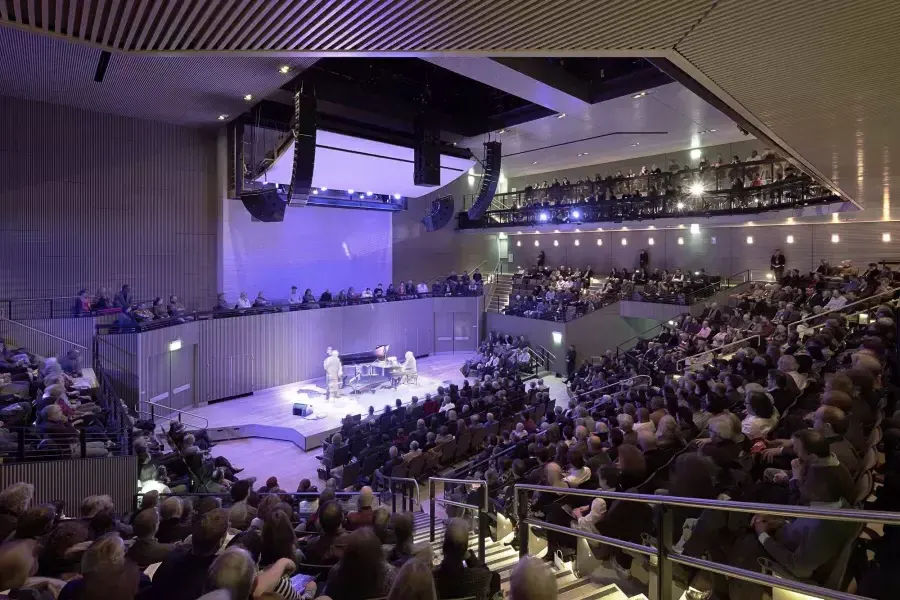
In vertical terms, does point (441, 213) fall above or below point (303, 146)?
below

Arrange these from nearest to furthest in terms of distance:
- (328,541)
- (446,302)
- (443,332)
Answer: (328,541) < (446,302) < (443,332)

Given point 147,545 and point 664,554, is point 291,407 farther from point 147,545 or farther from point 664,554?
point 664,554

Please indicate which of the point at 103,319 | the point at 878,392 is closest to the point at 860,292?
the point at 878,392

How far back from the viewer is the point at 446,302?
22328 mm

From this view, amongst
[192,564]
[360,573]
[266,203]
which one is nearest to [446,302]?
[266,203]

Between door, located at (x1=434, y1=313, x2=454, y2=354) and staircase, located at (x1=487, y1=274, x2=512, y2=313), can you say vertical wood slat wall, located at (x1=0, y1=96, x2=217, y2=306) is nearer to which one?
door, located at (x1=434, y1=313, x2=454, y2=354)

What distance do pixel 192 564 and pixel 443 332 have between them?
65.7 ft

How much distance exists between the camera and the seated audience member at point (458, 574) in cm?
290

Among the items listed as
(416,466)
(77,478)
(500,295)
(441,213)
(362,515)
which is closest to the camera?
(362,515)

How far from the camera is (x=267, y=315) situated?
1681 centimetres

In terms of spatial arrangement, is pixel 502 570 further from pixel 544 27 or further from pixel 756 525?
pixel 544 27

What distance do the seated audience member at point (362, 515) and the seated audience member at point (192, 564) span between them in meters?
1.81

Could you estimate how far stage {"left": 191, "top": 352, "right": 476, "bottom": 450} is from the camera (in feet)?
43.4

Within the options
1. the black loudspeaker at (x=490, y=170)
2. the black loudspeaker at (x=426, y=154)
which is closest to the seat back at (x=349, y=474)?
the black loudspeaker at (x=426, y=154)
